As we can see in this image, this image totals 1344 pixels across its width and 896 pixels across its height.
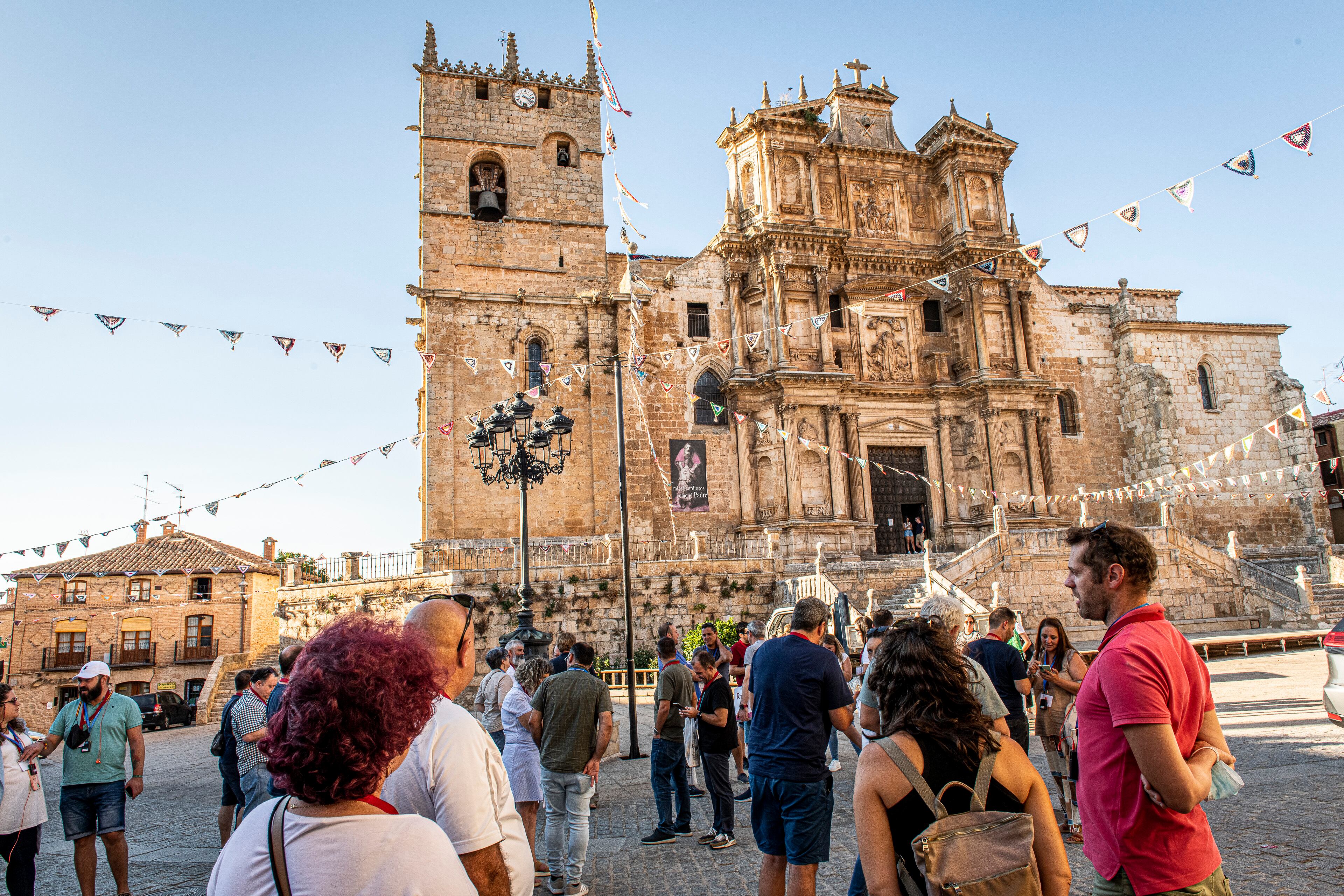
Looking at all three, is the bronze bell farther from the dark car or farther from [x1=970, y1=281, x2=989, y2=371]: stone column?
the dark car

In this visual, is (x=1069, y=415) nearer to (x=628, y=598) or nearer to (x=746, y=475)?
(x=746, y=475)

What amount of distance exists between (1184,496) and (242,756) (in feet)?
95.0

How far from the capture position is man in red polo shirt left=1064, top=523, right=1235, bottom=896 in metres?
2.48

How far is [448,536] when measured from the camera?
21531 millimetres

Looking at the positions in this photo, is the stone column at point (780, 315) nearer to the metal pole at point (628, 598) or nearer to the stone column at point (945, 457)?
the stone column at point (945, 457)

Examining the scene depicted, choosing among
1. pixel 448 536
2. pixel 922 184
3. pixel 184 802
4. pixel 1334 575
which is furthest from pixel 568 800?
pixel 922 184

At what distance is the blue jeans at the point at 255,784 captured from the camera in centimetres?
602

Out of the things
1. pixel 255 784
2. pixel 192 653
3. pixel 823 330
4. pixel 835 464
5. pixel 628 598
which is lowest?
pixel 192 653

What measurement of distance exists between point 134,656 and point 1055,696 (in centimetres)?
3695

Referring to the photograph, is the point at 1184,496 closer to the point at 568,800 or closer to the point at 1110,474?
the point at 1110,474

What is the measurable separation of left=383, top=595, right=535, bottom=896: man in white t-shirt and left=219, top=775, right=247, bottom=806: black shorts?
4.77 m

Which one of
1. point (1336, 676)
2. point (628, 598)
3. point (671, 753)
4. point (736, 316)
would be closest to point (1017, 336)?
point (736, 316)

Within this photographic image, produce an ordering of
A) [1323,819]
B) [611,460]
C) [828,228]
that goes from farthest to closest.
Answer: [828,228]
[611,460]
[1323,819]

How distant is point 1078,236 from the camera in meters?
14.3
